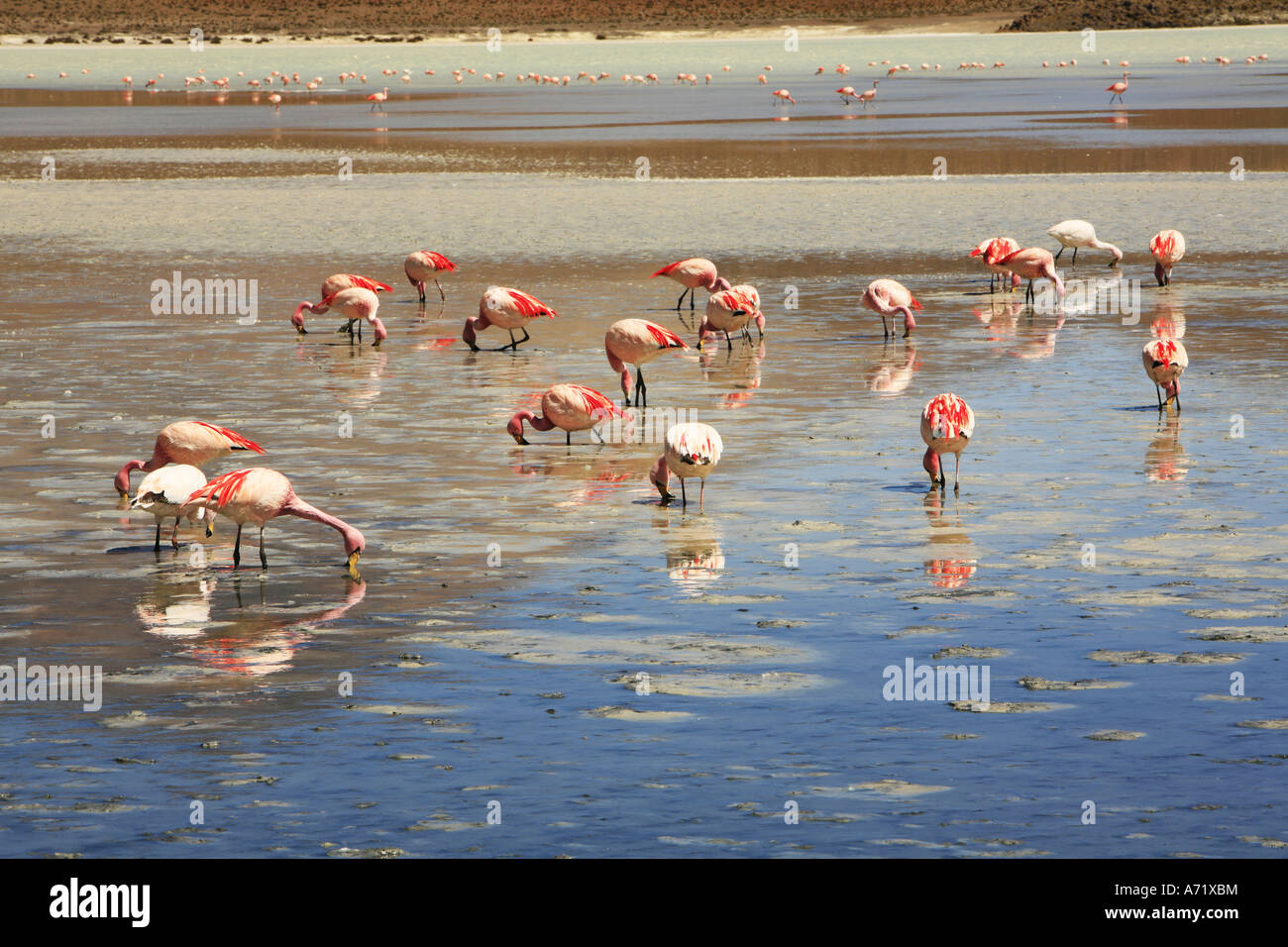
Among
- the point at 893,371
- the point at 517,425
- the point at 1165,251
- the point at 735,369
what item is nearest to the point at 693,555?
the point at 517,425

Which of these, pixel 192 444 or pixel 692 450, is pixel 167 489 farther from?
pixel 692 450

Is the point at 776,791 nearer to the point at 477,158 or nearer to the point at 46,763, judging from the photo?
the point at 46,763

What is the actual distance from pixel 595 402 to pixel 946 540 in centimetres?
363

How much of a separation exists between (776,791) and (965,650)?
1985 millimetres

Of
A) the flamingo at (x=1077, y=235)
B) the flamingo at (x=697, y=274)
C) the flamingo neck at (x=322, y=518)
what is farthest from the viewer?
the flamingo at (x=1077, y=235)

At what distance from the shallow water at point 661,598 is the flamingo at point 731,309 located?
1.24ft

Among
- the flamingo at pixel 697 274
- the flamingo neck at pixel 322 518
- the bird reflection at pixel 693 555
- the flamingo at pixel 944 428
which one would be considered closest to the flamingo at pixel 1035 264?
the flamingo at pixel 697 274

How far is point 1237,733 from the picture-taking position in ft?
24.9

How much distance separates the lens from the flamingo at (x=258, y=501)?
32.7 feet

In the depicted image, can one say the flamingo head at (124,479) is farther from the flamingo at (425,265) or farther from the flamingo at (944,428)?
the flamingo at (425,265)

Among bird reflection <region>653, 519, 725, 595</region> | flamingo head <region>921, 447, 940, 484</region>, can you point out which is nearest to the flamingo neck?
bird reflection <region>653, 519, 725, 595</region>

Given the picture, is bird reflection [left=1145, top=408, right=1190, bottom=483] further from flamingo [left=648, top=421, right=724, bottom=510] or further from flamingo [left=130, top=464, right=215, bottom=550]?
flamingo [left=130, top=464, right=215, bottom=550]

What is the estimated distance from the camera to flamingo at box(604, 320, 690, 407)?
49.1 feet

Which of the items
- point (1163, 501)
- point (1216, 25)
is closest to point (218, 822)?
point (1163, 501)
